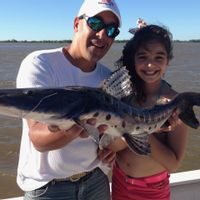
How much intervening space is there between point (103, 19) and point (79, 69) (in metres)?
0.51

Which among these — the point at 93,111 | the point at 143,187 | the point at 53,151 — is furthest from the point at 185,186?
the point at 93,111

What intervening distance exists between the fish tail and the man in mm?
743

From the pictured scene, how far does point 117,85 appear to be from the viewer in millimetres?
3219

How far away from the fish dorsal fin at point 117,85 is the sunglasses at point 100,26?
489 millimetres

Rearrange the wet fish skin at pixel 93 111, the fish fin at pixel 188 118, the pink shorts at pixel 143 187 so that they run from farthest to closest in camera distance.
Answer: the pink shorts at pixel 143 187, the fish fin at pixel 188 118, the wet fish skin at pixel 93 111

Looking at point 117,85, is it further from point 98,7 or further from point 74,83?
point 98,7

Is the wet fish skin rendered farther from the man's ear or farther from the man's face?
the man's ear

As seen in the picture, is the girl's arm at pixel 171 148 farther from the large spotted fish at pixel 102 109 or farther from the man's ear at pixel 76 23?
the man's ear at pixel 76 23

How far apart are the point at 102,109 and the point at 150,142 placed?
98 cm

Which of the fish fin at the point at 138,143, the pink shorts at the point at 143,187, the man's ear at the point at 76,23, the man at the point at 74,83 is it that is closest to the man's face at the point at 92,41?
the man at the point at 74,83

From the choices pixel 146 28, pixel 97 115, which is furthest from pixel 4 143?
pixel 97 115

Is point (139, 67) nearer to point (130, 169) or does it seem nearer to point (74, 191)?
point (130, 169)

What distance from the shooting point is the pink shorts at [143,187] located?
390 centimetres

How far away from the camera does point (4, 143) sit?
11.1m
